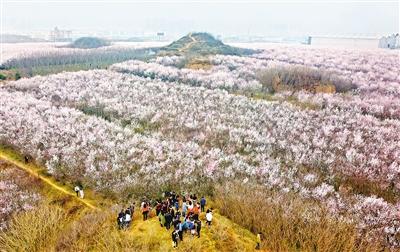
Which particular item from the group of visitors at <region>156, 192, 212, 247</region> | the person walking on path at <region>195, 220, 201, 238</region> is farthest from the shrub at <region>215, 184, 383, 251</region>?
the person walking on path at <region>195, 220, 201, 238</region>

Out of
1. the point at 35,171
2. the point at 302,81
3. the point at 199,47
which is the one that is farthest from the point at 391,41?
the point at 35,171

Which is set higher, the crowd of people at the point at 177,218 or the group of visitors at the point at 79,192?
the crowd of people at the point at 177,218

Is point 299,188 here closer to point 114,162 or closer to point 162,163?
point 162,163

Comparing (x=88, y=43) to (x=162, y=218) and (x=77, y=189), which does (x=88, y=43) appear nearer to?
(x=77, y=189)

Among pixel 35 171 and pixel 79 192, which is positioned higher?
pixel 35 171

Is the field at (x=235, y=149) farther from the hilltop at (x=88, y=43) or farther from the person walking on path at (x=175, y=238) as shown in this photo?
the hilltop at (x=88, y=43)

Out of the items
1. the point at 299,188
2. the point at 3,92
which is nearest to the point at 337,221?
the point at 299,188

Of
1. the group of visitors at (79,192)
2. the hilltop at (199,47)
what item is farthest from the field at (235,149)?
the hilltop at (199,47)
